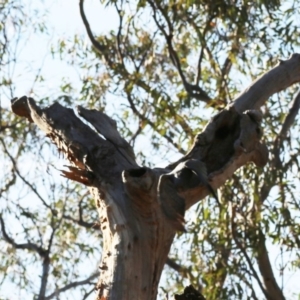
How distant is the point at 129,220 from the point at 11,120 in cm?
559

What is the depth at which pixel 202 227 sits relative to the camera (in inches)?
274

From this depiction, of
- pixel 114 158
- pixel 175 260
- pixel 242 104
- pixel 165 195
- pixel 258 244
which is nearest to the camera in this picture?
pixel 165 195

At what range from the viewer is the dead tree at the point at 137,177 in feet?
10.3

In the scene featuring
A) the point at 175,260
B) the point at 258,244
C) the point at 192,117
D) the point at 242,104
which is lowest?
the point at 242,104

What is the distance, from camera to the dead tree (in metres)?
3.15

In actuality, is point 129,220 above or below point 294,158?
below

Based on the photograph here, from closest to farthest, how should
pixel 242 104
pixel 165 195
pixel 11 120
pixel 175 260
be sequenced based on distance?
pixel 165 195 < pixel 242 104 < pixel 175 260 < pixel 11 120

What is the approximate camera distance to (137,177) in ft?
10.3

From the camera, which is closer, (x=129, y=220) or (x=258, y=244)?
(x=129, y=220)

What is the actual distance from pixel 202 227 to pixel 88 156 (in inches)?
141

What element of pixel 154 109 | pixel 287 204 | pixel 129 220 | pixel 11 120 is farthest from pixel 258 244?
pixel 129 220

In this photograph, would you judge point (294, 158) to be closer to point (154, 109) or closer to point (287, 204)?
point (287, 204)

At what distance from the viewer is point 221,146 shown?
356 centimetres

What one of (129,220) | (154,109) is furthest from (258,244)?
(129,220)
